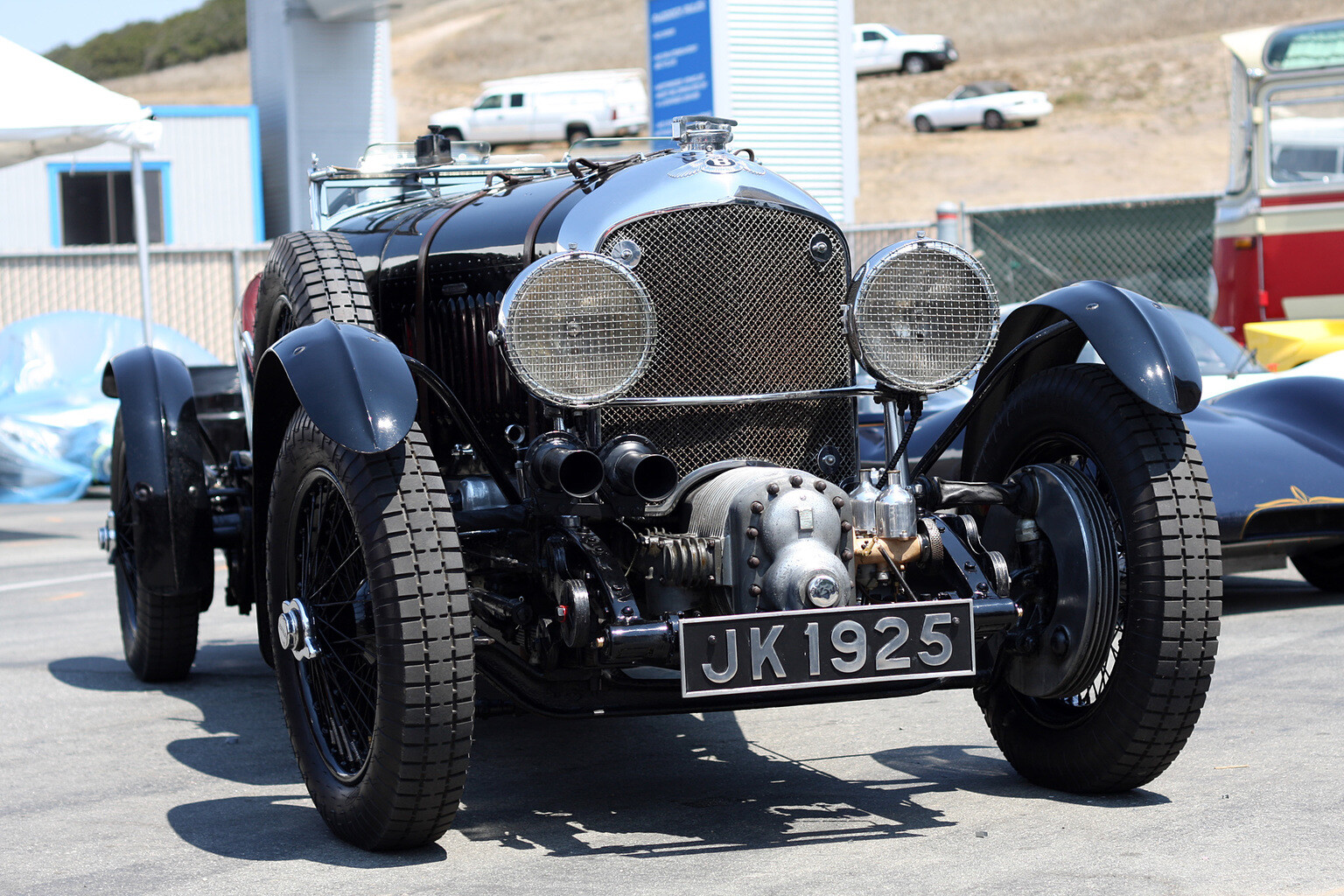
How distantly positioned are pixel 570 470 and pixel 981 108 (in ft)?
131

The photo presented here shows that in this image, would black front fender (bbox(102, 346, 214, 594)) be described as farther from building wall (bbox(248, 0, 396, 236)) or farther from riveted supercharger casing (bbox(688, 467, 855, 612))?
building wall (bbox(248, 0, 396, 236))

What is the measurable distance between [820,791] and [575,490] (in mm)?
1160

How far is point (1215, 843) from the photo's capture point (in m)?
3.52

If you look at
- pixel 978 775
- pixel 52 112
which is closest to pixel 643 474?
pixel 978 775

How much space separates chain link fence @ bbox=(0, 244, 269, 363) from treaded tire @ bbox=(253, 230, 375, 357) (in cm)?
1245

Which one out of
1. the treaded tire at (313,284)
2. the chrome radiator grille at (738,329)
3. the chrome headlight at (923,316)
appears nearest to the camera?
the chrome headlight at (923,316)

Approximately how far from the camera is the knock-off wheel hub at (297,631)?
149 inches

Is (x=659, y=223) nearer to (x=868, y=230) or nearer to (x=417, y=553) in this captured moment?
(x=417, y=553)

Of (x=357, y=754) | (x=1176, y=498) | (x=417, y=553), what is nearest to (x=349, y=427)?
(x=417, y=553)

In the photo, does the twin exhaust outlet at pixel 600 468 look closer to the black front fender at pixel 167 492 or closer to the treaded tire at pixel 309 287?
the treaded tire at pixel 309 287

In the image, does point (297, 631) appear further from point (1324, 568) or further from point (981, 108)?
point (981, 108)

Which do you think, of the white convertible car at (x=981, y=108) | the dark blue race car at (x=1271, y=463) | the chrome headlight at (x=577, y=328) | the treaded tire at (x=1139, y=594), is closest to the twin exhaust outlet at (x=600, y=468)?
the chrome headlight at (x=577, y=328)

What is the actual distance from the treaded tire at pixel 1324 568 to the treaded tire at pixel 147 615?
498 centimetres

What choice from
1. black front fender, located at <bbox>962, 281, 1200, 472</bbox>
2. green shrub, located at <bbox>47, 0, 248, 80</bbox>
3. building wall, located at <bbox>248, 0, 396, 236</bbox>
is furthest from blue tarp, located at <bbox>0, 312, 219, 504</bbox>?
green shrub, located at <bbox>47, 0, 248, 80</bbox>
